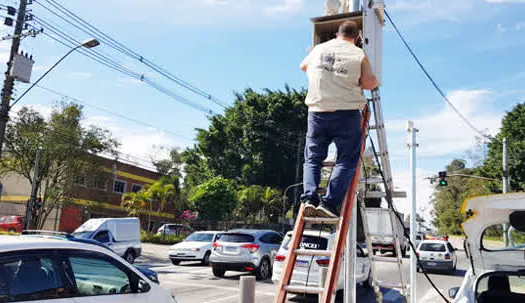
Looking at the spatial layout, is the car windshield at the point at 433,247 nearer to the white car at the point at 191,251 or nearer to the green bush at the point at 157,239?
the white car at the point at 191,251

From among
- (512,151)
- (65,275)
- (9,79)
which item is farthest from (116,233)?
(512,151)

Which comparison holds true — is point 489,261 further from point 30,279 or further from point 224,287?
point 224,287

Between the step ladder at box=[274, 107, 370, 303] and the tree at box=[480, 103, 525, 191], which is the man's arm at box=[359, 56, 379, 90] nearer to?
the step ladder at box=[274, 107, 370, 303]

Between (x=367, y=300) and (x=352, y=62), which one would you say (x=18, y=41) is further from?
(x=352, y=62)

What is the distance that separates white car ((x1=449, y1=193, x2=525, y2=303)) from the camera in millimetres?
4434

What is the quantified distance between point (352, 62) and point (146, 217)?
43016mm

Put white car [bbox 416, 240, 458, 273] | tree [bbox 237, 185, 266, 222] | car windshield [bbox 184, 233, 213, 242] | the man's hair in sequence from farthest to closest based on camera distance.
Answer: tree [bbox 237, 185, 266, 222], car windshield [bbox 184, 233, 213, 242], white car [bbox 416, 240, 458, 273], the man's hair

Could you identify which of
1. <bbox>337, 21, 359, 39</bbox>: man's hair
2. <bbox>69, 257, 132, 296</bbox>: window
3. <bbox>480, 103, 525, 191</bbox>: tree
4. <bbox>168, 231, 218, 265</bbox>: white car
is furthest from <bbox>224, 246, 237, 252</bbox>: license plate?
<bbox>480, 103, 525, 191</bbox>: tree

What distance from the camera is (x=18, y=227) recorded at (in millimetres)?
27797

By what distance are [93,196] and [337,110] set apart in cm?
3482

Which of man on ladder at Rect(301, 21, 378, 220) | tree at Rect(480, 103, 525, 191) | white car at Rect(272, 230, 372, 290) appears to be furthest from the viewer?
tree at Rect(480, 103, 525, 191)

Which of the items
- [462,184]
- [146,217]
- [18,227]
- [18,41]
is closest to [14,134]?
[18,227]

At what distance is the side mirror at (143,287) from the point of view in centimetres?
530

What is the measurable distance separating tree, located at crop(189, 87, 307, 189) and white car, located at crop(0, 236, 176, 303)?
129 feet
